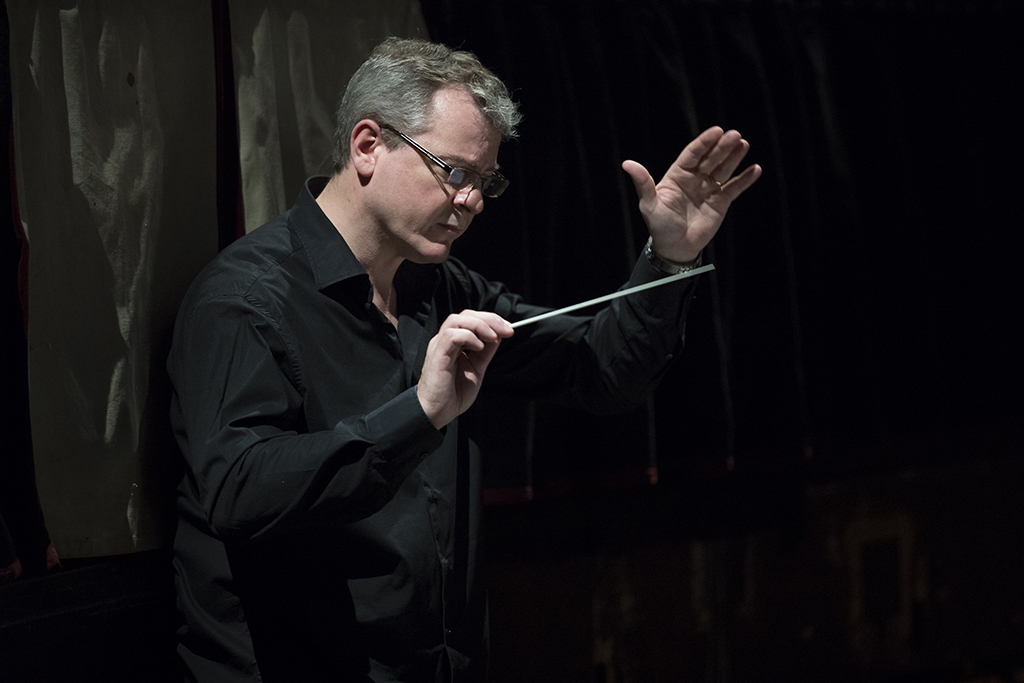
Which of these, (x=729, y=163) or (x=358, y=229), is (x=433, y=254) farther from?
(x=729, y=163)

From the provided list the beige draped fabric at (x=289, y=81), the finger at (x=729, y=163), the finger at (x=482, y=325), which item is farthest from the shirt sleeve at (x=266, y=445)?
the finger at (x=729, y=163)

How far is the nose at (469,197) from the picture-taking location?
1.60 meters

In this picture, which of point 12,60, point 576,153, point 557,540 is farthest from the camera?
point 557,540

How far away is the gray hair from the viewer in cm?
157

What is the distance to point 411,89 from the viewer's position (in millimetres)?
1570

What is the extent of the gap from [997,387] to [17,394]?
2538 mm

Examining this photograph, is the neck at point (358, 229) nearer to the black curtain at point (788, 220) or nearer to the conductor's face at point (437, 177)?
the conductor's face at point (437, 177)

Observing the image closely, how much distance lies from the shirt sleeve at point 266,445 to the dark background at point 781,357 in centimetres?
77

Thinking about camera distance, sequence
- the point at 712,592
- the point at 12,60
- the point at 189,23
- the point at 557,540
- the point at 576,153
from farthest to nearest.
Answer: the point at 712,592
the point at 557,540
the point at 576,153
the point at 189,23
the point at 12,60

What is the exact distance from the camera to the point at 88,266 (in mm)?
1696

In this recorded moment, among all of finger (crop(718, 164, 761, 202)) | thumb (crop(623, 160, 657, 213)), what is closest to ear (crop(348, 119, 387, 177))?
thumb (crop(623, 160, 657, 213))

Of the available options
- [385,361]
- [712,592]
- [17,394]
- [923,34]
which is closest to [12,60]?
[17,394]

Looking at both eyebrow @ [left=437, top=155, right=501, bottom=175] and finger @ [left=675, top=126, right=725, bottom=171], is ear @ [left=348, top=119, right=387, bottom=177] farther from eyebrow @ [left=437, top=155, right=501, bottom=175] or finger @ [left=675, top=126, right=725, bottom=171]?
finger @ [left=675, top=126, right=725, bottom=171]

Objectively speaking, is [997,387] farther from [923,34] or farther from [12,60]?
[12,60]
